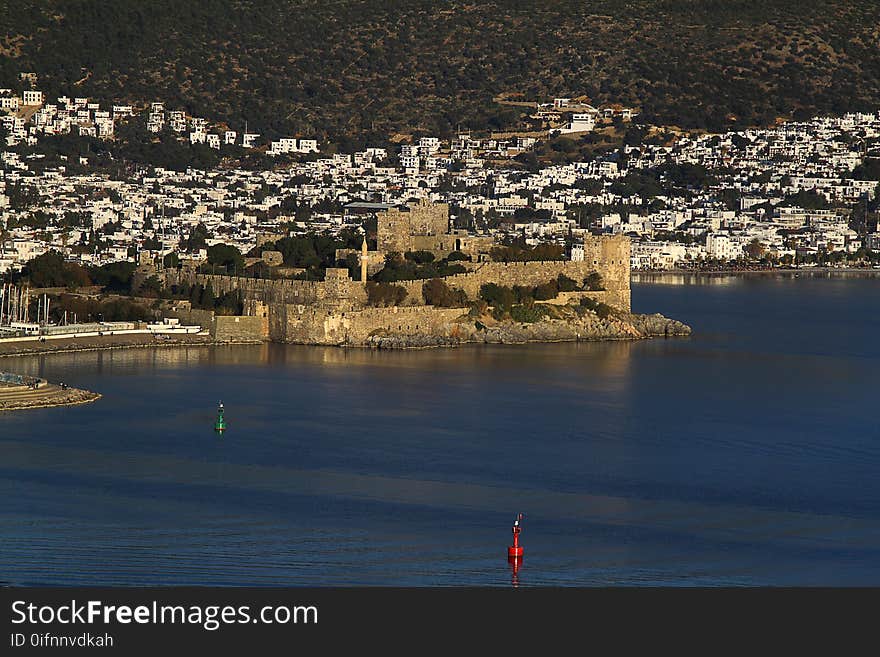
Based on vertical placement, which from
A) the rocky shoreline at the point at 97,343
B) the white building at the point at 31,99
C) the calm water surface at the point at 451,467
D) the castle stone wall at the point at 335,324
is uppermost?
the white building at the point at 31,99

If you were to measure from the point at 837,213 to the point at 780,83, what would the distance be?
13.9 m

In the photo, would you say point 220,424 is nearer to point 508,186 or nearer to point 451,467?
point 451,467

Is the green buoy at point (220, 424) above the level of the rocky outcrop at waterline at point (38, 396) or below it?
below

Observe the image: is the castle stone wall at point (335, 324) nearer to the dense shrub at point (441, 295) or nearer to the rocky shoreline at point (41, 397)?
the dense shrub at point (441, 295)

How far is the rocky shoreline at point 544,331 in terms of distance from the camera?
32594mm

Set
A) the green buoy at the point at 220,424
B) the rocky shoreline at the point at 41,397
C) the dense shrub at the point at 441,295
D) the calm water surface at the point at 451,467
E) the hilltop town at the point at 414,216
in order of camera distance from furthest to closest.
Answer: the hilltop town at the point at 414,216, the dense shrub at the point at 441,295, the rocky shoreline at the point at 41,397, the green buoy at the point at 220,424, the calm water surface at the point at 451,467

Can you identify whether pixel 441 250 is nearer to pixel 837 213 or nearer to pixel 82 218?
pixel 82 218

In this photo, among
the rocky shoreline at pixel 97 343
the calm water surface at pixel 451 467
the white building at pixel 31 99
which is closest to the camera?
the calm water surface at pixel 451 467

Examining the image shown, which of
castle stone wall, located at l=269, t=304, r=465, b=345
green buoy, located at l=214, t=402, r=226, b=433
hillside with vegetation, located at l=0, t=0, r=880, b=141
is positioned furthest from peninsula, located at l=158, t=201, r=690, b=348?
hillside with vegetation, located at l=0, t=0, r=880, b=141

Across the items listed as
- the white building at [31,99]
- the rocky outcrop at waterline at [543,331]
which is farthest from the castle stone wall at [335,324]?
the white building at [31,99]

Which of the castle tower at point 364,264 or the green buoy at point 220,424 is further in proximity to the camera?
the castle tower at point 364,264

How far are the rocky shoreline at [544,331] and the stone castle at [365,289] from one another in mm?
167

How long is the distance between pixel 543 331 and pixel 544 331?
0.01 metres

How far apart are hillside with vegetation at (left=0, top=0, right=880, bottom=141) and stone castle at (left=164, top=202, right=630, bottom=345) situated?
1834 inches
